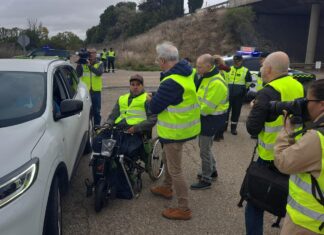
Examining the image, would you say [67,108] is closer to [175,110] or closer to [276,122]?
[175,110]

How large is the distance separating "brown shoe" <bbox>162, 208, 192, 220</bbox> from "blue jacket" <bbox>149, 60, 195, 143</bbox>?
3.78 ft

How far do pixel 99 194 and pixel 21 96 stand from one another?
135cm

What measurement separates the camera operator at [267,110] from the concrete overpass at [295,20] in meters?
39.0

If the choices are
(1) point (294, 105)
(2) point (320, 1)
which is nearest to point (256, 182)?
(1) point (294, 105)

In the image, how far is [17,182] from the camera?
95.2 inches

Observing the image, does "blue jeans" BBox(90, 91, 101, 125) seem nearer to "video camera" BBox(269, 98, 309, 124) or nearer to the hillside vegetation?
"video camera" BBox(269, 98, 309, 124)

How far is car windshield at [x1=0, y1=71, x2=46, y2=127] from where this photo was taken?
10.8ft

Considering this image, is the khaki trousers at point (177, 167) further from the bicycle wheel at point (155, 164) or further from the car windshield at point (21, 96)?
the car windshield at point (21, 96)

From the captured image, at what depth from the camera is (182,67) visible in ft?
12.0

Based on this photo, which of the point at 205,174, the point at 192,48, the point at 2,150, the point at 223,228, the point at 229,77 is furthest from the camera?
the point at 192,48

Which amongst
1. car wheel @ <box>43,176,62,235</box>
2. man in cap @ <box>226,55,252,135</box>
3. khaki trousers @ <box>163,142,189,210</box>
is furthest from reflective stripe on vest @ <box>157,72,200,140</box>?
man in cap @ <box>226,55,252,135</box>

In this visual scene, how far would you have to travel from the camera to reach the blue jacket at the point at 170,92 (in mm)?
3590

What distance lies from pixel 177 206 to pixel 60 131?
63.9 inches

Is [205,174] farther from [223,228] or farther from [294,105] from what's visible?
[294,105]
